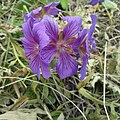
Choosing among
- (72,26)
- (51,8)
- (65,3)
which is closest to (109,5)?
(65,3)

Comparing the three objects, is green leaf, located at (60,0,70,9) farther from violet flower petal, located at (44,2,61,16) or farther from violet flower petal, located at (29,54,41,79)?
violet flower petal, located at (29,54,41,79)

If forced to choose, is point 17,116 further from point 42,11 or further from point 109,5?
point 109,5

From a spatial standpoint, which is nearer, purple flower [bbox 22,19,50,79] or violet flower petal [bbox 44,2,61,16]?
purple flower [bbox 22,19,50,79]

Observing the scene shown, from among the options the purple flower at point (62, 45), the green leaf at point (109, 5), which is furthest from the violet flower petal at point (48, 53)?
the green leaf at point (109, 5)

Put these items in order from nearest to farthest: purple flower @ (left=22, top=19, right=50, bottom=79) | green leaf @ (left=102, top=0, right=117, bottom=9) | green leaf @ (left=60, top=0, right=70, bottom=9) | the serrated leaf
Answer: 1. purple flower @ (left=22, top=19, right=50, bottom=79)
2. the serrated leaf
3. green leaf @ (left=60, top=0, right=70, bottom=9)
4. green leaf @ (left=102, top=0, right=117, bottom=9)

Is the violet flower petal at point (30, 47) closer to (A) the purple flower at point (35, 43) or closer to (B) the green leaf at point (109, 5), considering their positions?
(A) the purple flower at point (35, 43)

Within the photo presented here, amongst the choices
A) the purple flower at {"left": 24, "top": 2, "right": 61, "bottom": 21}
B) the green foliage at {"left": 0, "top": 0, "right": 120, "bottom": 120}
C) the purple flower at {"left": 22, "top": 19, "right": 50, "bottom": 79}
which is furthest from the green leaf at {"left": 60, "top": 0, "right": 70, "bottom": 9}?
the purple flower at {"left": 22, "top": 19, "right": 50, "bottom": 79}

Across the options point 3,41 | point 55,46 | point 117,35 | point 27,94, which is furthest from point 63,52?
point 117,35
